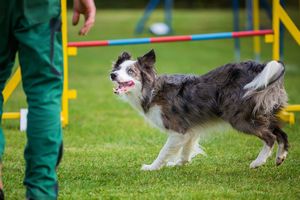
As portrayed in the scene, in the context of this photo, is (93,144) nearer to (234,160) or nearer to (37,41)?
(234,160)

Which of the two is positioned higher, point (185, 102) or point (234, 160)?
point (185, 102)

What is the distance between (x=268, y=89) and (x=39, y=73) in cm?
233

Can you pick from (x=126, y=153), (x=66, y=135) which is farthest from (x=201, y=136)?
(x=66, y=135)

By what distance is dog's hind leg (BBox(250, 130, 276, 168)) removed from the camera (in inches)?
213

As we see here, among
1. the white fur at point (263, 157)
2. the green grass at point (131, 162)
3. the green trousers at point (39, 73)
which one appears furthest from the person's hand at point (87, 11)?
the white fur at point (263, 157)

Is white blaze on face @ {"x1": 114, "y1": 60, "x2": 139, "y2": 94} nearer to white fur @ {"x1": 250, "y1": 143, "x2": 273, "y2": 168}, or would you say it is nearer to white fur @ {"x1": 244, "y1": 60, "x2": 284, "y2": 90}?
white fur @ {"x1": 244, "y1": 60, "x2": 284, "y2": 90}

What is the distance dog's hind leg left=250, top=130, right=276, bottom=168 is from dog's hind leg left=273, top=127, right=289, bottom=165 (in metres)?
0.09

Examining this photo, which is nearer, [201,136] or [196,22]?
[201,136]

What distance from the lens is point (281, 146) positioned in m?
5.52

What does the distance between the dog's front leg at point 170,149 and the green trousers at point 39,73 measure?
204 cm

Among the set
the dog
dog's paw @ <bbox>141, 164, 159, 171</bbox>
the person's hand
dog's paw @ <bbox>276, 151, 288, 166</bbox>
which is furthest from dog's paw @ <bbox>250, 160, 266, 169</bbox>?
the person's hand

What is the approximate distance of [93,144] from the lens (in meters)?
6.88

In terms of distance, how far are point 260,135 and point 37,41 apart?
2.45 meters

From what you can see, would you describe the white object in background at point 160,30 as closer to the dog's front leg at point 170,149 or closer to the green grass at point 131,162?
the green grass at point 131,162
